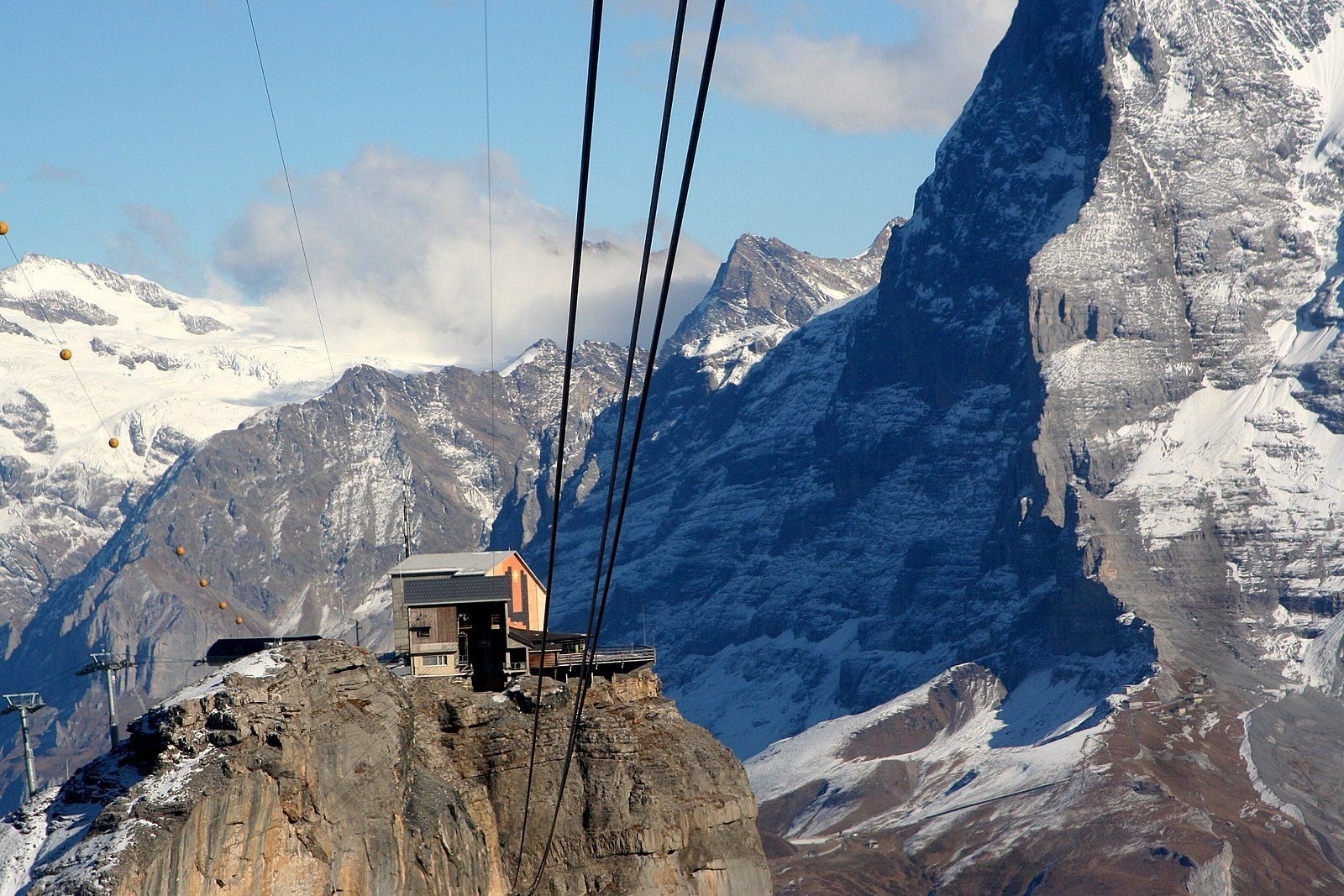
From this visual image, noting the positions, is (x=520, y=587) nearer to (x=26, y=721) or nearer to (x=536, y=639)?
(x=536, y=639)

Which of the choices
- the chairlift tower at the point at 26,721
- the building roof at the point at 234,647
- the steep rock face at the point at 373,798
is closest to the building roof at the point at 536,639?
the steep rock face at the point at 373,798

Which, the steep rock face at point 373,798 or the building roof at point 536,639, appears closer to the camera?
the steep rock face at point 373,798

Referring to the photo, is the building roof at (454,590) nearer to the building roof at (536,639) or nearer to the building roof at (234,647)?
the building roof at (536,639)

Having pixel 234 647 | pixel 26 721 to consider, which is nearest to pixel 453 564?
pixel 234 647

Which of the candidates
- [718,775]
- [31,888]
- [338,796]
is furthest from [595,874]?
[31,888]

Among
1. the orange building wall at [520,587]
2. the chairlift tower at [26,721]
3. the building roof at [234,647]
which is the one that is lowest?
the chairlift tower at [26,721]

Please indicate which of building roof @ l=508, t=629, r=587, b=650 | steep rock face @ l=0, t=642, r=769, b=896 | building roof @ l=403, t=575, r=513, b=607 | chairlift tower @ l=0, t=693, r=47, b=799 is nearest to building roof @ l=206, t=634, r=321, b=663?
building roof @ l=403, t=575, r=513, b=607
